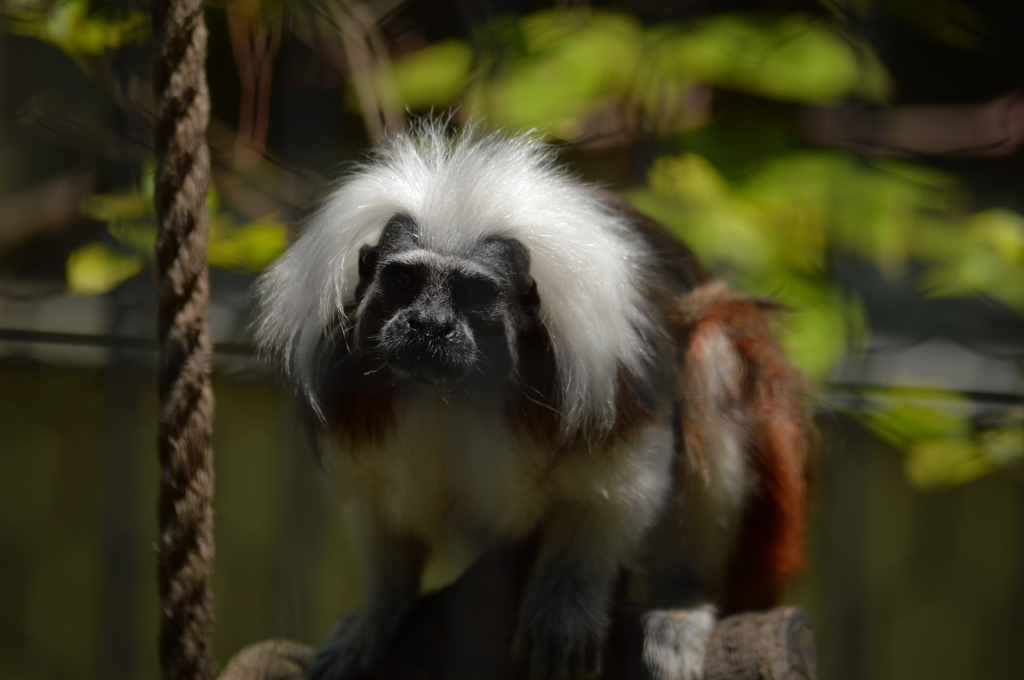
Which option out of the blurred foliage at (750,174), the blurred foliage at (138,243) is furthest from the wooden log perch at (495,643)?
the blurred foliage at (138,243)

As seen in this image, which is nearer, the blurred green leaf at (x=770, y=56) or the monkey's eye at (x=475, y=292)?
the monkey's eye at (x=475, y=292)

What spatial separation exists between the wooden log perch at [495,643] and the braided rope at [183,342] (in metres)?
0.36

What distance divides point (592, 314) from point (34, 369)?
132 cm

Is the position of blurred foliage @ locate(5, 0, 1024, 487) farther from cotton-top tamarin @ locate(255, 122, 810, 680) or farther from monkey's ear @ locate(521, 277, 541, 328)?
monkey's ear @ locate(521, 277, 541, 328)

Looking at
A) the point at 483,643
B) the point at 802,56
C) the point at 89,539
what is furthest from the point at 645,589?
the point at 89,539

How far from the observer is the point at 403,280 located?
3.48 feet

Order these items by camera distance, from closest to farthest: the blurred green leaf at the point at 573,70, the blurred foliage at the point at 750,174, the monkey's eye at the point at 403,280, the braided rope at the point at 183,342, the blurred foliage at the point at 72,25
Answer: the braided rope at the point at 183,342 → the monkey's eye at the point at 403,280 → the blurred foliage at the point at 72,25 → the blurred foliage at the point at 750,174 → the blurred green leaf at the point at 573,70

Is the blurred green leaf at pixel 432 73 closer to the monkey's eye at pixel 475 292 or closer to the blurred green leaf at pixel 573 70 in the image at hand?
the blurred green leaf at pixel 573 70

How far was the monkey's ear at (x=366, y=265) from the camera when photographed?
1101mm

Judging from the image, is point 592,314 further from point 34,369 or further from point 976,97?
point 976,97

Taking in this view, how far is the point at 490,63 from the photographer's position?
1749 millimetres

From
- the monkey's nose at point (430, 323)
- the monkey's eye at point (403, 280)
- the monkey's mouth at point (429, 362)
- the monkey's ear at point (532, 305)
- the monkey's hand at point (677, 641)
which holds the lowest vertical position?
the monkey's hand at point (677, 641)

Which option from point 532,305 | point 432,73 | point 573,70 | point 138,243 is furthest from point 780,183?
point 138,243

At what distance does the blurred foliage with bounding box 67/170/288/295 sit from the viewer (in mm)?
1690
